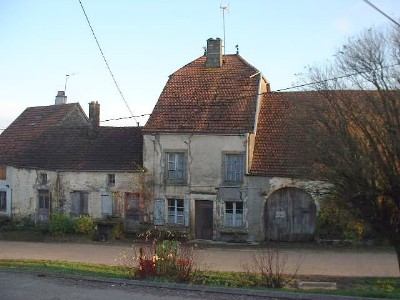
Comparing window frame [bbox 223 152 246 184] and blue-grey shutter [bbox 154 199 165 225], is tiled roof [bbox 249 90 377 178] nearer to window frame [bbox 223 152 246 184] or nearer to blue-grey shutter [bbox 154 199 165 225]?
window frame [bbox 223 152 246 184]

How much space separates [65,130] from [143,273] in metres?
19.3

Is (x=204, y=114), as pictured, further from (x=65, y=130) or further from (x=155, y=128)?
(x=65, y=130)

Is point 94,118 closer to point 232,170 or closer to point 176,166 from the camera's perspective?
point 176,166

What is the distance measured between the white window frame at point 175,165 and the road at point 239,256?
14.3ft

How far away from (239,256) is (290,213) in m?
4.86

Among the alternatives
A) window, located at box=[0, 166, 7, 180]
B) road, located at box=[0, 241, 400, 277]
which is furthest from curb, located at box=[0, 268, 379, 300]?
window, located at box=[0, 166, 7, 180]

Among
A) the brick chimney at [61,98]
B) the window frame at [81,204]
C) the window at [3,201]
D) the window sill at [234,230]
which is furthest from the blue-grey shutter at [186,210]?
the brick chimney at [61,98]

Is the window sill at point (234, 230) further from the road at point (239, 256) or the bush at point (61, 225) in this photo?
the bush at point (61, 225)

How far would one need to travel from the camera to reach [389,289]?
41.4 feet

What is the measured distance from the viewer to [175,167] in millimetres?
26031

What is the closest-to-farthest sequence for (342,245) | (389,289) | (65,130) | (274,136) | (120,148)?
1. (389,289)
2. (342,245)
3. (274,136)
4. (120,148)
5. (65,130)

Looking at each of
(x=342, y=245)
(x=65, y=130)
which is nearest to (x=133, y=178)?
(x=65, y=130)

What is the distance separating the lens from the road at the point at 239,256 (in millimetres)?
17375

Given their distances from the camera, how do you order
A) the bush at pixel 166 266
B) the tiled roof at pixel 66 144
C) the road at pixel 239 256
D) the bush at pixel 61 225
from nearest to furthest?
the bush at pixel 166 266 < the road at pixel 239 256 < the bush at pixel 61 225 < the tiled roof at pixel 66 144
